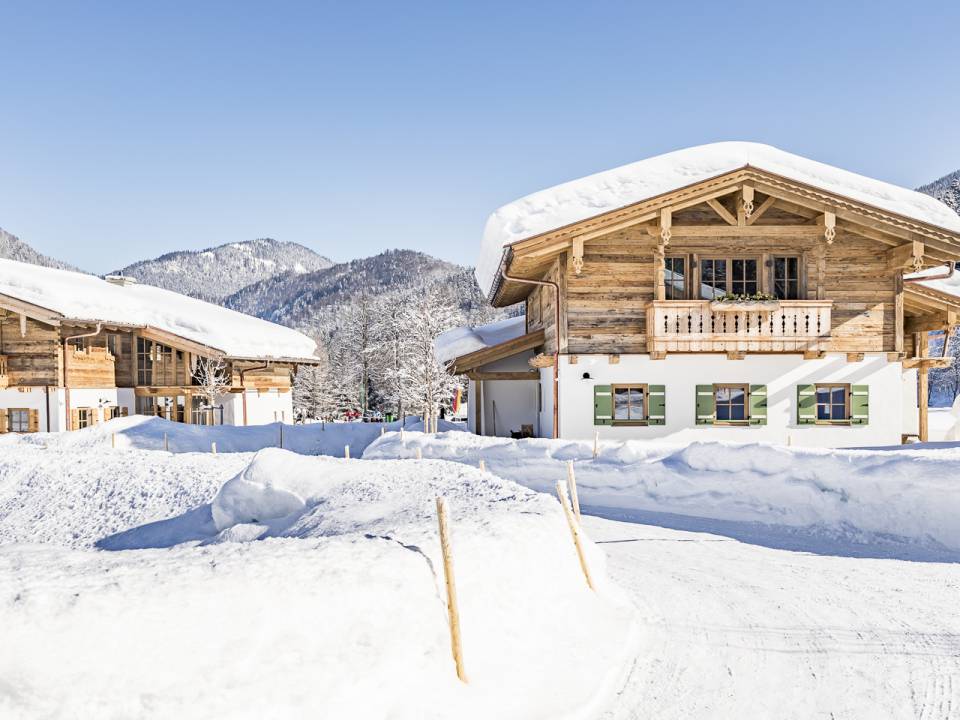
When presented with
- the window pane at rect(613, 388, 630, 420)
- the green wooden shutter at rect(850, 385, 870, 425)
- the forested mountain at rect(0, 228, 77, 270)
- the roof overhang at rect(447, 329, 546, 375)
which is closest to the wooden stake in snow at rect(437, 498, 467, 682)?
the window pane at rect(613, 388, 630, 420)

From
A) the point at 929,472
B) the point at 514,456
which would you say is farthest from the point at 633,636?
the point at 514,456

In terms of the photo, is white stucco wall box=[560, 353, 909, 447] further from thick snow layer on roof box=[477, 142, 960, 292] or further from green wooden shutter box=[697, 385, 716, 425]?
thick snow layer on roof box=[477, 142, 960, 292]

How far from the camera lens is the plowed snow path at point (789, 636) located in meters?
4.79

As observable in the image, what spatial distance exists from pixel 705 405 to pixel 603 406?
2.79 meters

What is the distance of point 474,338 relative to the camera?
22125 mm

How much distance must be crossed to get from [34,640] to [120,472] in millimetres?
13130

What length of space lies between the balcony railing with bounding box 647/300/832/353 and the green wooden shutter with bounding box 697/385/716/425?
120 cm

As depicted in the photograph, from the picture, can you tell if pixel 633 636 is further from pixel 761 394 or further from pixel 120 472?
pixel 120 472

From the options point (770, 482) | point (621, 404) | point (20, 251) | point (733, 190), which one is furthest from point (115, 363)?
point (20, 251)

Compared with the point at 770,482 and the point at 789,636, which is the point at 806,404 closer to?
the point at 770,482

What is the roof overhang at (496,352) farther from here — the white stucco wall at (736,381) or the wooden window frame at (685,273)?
the wooden window frame at (685,273)

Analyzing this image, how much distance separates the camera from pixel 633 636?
595 cm

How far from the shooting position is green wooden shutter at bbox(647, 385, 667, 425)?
1655cm

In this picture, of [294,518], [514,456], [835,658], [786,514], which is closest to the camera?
[835,658]
